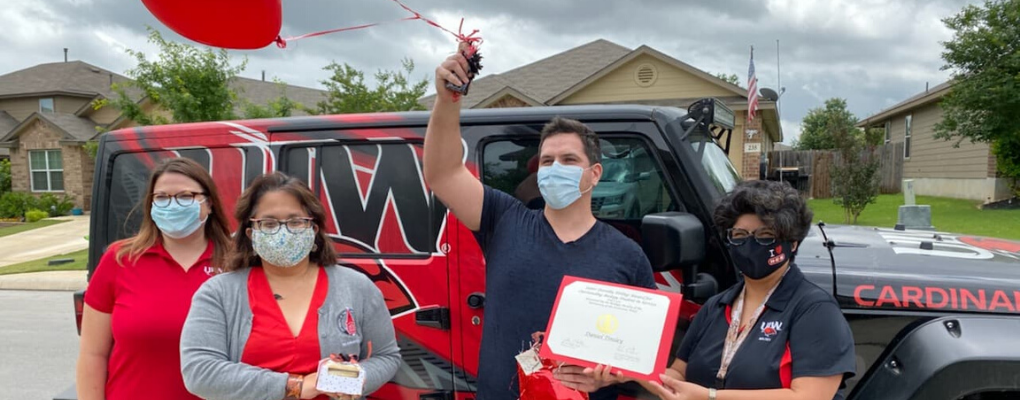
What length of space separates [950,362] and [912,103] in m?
25.8

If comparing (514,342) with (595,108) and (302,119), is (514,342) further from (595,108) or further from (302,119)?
(302,119)

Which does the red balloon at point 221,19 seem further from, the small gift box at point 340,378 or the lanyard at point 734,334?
the lanyard at point 734,334

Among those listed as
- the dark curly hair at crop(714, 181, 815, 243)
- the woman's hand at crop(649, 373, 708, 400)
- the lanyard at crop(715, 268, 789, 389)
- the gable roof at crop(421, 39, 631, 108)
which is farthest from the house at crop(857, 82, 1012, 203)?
the woman's hand at crop(649, 373, 708, 400)

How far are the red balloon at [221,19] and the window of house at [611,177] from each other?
112 cm

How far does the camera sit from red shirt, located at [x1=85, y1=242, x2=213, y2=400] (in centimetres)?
212

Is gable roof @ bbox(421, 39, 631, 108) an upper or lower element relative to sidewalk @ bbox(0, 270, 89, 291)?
upper

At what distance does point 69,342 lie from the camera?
21.4 feet

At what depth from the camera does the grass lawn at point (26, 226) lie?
18.3 metres

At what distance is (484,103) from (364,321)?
14793mm

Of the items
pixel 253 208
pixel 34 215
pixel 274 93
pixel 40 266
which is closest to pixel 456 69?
pixel 253 208

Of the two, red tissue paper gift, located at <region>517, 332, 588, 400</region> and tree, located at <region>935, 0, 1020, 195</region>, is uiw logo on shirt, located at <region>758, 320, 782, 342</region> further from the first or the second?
tree, located at <region>935, 0, 1020, 195</region>

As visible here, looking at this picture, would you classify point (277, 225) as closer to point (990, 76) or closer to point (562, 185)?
point (562, 185)

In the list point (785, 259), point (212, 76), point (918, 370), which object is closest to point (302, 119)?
point (785, 259)

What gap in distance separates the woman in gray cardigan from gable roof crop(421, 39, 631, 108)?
50.8 feet
